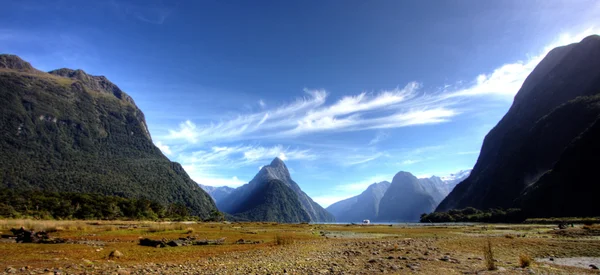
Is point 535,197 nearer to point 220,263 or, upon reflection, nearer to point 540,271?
point 540,271

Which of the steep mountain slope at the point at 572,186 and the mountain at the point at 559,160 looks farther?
the mountain at the point at 559,160

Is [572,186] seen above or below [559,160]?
below

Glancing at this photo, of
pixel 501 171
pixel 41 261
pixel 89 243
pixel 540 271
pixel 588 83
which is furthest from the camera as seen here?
pixel 501 171

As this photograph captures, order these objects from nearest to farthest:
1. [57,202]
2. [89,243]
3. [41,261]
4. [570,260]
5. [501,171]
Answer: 1. [41,261]
2. [570,260]
3. [89,243]
4. [57,202]
5. [501,171]

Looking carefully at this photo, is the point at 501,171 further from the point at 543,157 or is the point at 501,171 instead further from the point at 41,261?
the point at 41,261

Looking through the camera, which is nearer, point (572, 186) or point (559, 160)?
point (572, 186)

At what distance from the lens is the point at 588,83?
18100 cm

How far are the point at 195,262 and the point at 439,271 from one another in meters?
14.7

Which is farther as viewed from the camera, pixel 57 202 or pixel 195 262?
pixel 57 202

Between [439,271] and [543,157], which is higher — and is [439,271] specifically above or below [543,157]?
below

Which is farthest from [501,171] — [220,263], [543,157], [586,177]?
[220,263]

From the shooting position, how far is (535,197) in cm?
12800

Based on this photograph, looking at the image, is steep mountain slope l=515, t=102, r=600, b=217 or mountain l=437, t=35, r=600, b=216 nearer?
steep mountain slope l=515, t=102, r=600, b=217

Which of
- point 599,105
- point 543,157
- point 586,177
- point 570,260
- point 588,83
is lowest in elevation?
point 570,260
